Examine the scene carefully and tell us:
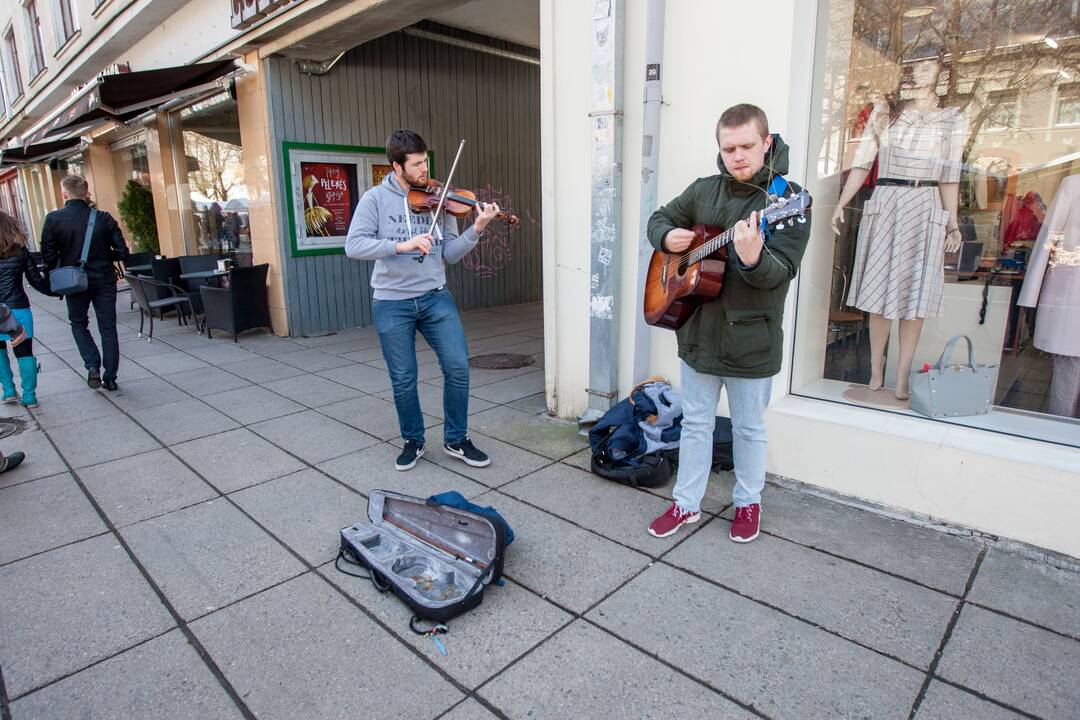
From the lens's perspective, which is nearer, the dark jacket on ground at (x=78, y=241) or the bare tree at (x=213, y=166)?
the dark jacket on ground at (x=78, y=241)

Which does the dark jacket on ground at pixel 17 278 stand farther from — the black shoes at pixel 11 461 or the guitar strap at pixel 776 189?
the guitar strap at pixel 776 189

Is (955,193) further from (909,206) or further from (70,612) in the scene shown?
(70,612)

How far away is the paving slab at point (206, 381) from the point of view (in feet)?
17.7

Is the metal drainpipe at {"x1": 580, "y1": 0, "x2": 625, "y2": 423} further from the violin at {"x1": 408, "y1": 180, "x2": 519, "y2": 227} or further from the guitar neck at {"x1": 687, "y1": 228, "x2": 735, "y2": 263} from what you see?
the guitar neck at {"x1": 687, "y1": 228, "x2": 735, "y2": 263}

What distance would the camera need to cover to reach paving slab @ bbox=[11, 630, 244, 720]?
6.35 feet

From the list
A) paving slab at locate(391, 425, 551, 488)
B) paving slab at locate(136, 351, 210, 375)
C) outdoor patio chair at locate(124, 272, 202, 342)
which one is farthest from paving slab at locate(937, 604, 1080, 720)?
outdoor patio chair at locate(124, 272, 202, 342)

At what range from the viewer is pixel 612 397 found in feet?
13.2

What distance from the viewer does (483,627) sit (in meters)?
2.30

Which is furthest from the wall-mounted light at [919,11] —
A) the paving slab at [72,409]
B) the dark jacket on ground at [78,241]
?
the paving slab at [72,409]

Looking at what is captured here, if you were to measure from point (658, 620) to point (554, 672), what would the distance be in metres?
0.46

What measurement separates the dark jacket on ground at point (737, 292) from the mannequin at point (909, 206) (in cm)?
124

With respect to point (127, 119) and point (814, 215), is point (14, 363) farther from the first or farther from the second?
point (814, 215)

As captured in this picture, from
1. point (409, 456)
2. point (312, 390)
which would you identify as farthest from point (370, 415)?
point (409, 456)

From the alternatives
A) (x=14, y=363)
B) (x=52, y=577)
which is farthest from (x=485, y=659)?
(x=14, y=363)
